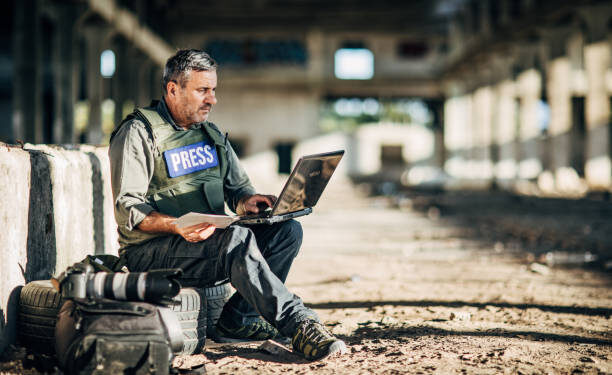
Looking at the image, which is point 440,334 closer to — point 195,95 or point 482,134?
point 195,95

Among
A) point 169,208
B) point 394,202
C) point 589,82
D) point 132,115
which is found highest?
point 589,82

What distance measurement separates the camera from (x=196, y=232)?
9.84ft

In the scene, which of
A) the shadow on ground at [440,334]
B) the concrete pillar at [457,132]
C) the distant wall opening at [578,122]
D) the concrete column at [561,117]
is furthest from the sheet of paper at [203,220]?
the distant wall opening at [578,122]

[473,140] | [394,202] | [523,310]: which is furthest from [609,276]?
[473,140]

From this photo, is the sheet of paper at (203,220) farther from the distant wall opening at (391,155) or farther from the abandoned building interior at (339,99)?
the distant wall opening at (391,155)

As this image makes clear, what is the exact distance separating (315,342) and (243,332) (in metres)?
0.58

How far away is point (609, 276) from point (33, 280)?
4772 mm

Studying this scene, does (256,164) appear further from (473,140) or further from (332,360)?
(332,360)

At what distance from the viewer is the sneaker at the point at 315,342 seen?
303 centimetres

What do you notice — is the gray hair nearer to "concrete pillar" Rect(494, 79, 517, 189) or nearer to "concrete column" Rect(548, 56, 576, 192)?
"concrete column" Rect(548, 56, 576, 192)

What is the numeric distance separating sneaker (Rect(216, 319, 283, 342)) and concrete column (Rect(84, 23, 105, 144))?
13770mm

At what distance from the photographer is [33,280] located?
10.9 feet

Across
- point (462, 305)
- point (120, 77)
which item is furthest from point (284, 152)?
point (462, 305)

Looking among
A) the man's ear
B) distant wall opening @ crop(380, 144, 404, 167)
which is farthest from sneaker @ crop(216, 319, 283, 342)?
distant wall opening @ crop(380, 144, 404, 167)
